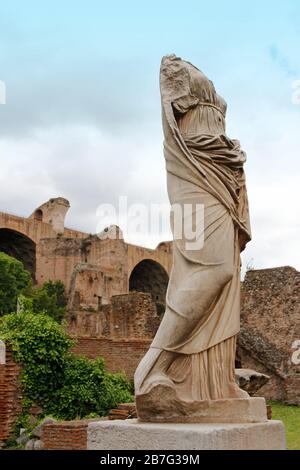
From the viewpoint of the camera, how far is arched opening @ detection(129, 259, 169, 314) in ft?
202

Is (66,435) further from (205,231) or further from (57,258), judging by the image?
(57,258)

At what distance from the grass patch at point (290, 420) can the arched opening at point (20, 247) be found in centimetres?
4153

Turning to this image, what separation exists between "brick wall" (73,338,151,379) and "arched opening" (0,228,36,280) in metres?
39.1

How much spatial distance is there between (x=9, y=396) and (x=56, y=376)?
3.60 feet

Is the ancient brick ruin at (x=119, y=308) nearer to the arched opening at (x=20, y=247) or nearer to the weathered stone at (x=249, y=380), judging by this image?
the arched opening at (x=20, y=247)

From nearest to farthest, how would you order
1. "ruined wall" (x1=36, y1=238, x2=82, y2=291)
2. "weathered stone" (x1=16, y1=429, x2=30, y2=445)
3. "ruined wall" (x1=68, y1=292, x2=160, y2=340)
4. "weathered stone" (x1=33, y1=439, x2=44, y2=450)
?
"weathered stone" (x1=33, y1=439, x2=44, y2=450), "weathered stone" (x1=16, y1=429, x2=30, y2=445), "ruined wall" (x1=68, y1=292, x2=160, y2=340), "ruined wall" (x1=36, y1=238, x2=82, y2=291)

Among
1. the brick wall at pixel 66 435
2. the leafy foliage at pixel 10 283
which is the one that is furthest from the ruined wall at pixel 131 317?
the leafy foliage at pixel 10 283

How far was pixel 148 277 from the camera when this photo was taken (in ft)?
206

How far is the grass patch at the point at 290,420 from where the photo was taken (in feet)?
32.6

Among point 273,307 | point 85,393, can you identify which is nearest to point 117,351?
point 85,393

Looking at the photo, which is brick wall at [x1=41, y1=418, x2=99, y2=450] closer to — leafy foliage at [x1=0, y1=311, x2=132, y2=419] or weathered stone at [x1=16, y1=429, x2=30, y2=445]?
weathered stone at [x1=16, y1=429, x2=30, y2=445]

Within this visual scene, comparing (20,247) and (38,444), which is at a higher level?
(20,247)

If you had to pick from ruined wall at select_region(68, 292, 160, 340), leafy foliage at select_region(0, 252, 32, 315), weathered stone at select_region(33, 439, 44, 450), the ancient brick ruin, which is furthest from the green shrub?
leafy foliage at select_region(0, 252, 32, 315)

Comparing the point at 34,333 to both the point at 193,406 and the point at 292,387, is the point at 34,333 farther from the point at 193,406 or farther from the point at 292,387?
the point at 193,406
